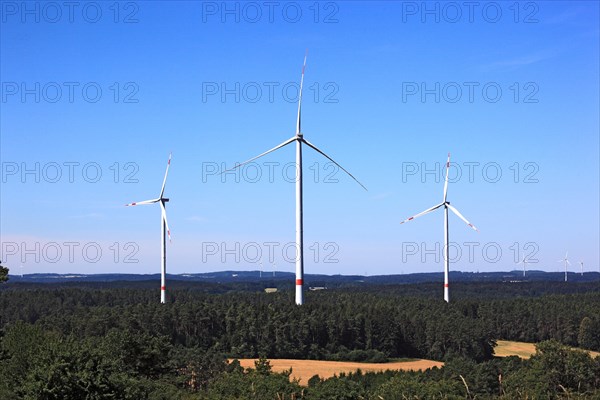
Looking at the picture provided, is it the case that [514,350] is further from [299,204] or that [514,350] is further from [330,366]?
[299,204]

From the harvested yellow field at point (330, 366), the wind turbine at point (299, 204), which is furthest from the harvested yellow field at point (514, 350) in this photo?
the wind turbine at point (299, 204)

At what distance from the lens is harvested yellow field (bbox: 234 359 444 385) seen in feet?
462

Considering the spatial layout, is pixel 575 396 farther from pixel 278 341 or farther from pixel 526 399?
pixel 278 341

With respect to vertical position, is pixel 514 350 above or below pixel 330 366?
below

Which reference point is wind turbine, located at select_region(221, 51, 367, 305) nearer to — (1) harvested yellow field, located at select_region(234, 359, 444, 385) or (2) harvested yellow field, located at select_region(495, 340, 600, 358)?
(1) harvested yellow field, located at select_region(234, 359, 444, 385)

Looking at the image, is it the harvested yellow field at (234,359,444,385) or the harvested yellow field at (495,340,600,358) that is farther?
the harvested yellow field at (495,340,600,358)

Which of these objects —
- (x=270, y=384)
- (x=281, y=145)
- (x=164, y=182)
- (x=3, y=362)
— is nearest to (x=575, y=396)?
(x=270, y=384)

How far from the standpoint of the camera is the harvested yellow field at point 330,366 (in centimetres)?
14069

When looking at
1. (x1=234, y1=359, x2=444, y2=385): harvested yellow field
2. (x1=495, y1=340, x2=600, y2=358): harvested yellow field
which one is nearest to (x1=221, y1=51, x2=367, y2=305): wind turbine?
(x1=234, y1=359, x2=444, y2=385): harvested yellow field

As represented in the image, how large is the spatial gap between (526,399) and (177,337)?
169091mm

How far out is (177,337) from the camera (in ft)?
586

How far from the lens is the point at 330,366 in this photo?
5935 inches

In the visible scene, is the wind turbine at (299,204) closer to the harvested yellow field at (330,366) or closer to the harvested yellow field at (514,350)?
the harvested yellow field at (330,366)

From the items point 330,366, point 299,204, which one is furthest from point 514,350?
point 299,204
